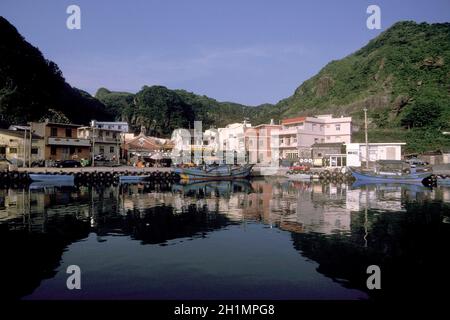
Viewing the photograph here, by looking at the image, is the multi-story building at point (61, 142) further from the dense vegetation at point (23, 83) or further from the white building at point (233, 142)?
the white building at point (233, 142)

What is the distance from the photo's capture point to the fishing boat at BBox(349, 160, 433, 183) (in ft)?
165

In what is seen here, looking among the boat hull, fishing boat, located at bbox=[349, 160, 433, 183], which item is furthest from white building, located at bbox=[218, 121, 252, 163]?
the boat hull

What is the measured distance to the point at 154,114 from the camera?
111 metres

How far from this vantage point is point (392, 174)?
51.8 m

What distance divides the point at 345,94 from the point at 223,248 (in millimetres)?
95539

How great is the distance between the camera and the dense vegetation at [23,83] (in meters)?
74.8

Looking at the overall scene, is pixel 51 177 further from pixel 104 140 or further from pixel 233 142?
pixel 233 142

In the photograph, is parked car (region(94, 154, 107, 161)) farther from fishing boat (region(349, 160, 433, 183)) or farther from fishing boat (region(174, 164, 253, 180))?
fishing boat (region(349, 160, 433, 183))

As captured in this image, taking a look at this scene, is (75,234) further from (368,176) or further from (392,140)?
(392,140)

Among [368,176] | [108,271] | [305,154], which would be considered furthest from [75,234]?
[305,154]

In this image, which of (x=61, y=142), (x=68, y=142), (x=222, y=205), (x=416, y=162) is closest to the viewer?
(x=222, y=205)

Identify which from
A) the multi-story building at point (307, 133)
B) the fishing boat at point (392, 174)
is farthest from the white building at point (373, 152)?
the multi-story building at point (307, 133)

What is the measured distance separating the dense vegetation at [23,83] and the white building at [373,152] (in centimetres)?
6680

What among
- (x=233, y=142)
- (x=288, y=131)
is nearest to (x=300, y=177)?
(x=288, y=131)
